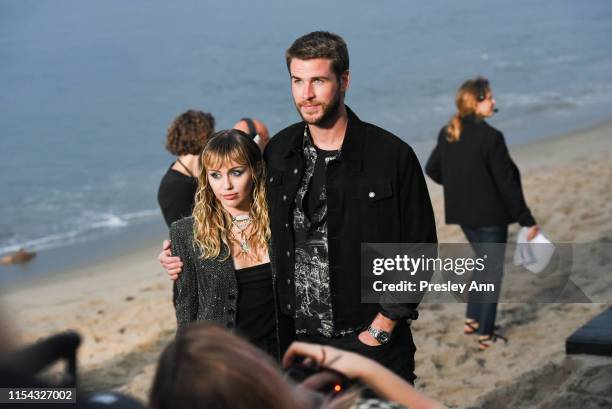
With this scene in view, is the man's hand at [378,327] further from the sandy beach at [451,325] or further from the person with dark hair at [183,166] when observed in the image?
the person with dark hair at [183,166]

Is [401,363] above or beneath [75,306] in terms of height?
above

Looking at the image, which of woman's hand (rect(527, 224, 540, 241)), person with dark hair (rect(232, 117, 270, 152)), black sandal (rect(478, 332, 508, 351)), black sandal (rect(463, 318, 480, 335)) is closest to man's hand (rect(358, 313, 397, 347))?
person with dark hair (rect(232, 117, 270, 152))

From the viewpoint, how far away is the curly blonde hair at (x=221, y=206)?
12.1 feet

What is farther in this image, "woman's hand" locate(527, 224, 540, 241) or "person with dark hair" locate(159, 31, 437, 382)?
"woman's hand" locate(527, 224, 540, 241)

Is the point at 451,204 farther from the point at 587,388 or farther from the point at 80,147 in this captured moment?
the point at 80,147

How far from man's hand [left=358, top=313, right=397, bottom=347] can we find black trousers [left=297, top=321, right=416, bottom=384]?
0.05 ft

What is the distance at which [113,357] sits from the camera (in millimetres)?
6898

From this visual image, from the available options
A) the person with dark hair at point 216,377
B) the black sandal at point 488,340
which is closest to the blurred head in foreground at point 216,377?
the person with dark hair at point 216,377

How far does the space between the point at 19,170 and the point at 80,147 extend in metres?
1.93

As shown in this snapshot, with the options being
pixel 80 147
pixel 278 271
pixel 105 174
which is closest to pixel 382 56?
pixel 80 147

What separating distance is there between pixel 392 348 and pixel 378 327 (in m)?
0.12

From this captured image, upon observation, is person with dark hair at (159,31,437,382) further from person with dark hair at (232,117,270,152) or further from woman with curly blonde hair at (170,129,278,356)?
person with dark hair at (232,117,270,152)

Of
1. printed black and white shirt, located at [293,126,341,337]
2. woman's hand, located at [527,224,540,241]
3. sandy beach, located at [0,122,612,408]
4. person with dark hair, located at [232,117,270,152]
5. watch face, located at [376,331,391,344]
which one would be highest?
person with dark hair, located at [232,117,270,152]

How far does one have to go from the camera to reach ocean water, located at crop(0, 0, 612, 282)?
1491 centimetres
